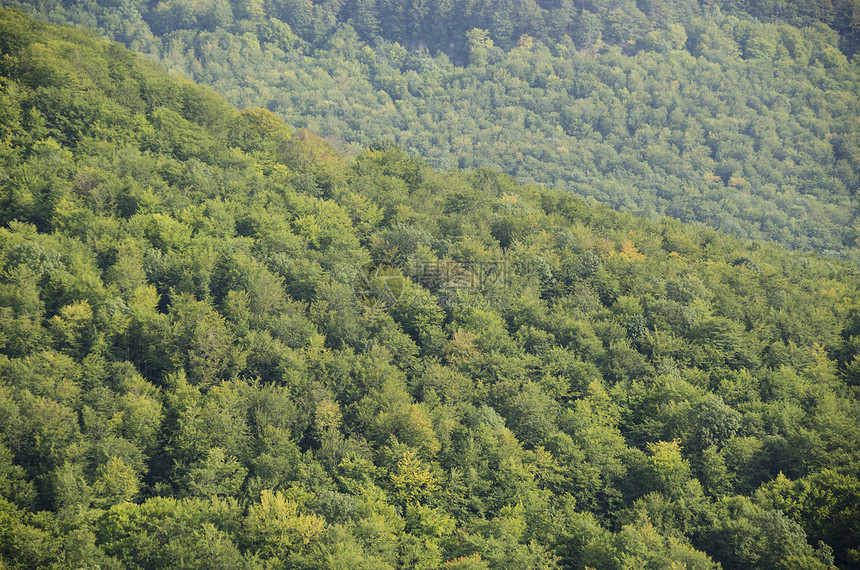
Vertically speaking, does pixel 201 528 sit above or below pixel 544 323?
below

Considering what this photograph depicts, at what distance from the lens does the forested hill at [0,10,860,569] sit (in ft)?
144

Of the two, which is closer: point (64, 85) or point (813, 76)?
point (64, 85)

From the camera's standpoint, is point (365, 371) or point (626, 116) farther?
point (626, 116)

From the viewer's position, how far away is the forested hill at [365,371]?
43875 mm

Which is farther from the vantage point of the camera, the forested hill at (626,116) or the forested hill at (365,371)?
the forested hill at (626,116)

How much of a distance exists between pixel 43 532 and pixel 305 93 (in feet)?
520

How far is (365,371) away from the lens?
54.7 metres

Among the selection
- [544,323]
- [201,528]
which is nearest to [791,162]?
[544,323]

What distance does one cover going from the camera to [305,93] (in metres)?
186

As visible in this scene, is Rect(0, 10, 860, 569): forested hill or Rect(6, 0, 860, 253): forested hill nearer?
Rect(0, 10, 860, 569): forested hill

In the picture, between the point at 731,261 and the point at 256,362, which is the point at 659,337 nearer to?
the point at 731,261

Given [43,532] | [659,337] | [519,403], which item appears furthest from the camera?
[659,337]

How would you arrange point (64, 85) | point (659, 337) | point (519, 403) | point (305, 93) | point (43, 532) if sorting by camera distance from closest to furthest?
point (43, 532)
point (519, 403)
point (659, 337)
point (64, 85)
point (305, 93)

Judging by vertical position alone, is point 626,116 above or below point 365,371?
above
